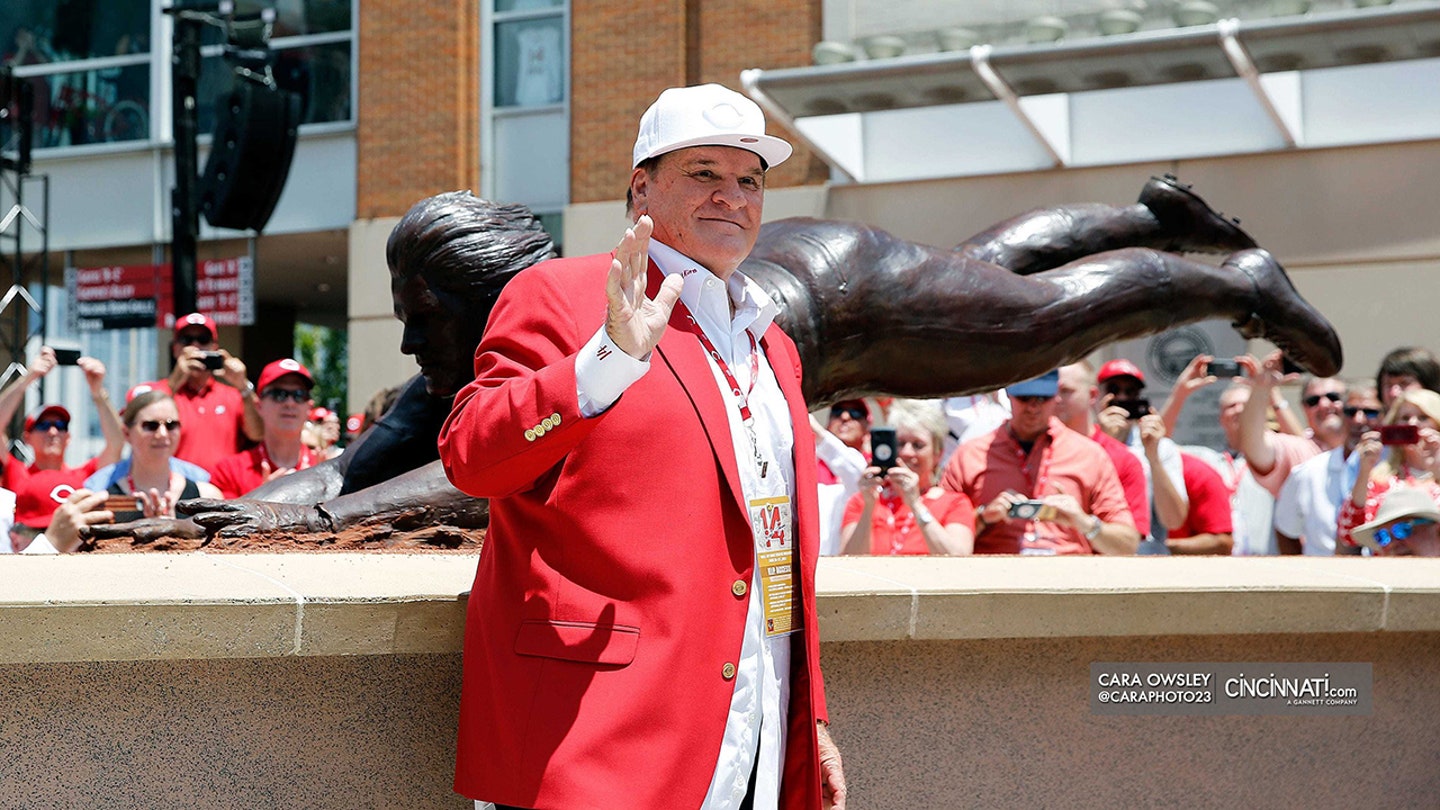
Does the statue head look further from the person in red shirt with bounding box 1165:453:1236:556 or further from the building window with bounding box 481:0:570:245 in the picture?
the building window with bounding box 481:0:570:245

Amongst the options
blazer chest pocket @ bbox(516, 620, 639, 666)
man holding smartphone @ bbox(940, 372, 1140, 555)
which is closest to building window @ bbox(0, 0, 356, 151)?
man holding smartphone @ bbox(940, 372, 1140, 555)

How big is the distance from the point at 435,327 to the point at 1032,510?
2.10 meters

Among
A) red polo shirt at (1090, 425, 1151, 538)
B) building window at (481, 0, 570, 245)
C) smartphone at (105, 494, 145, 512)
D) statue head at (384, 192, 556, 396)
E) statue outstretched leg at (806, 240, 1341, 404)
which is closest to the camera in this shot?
statue head at (384, 192, 556, 396)

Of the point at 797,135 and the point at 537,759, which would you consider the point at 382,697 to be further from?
the point at 797,135

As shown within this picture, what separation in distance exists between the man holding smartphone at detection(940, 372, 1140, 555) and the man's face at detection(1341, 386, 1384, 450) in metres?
1.42

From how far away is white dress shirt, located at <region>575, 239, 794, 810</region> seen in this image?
2406 millimetres

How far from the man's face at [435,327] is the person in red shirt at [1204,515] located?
322cm

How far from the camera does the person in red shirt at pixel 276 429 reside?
20.0ft

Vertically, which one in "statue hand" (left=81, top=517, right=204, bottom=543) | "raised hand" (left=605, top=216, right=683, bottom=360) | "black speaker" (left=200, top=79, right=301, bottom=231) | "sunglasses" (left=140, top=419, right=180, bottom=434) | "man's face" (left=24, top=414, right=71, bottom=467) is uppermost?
"black speaker" (left=200, top=79, right=301, bottom=231)

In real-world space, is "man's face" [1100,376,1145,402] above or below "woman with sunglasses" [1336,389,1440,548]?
above

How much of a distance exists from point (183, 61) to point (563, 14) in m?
6.35

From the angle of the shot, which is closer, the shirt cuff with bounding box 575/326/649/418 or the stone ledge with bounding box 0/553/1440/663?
the shirt cuff with bounding box 575/326/649/418

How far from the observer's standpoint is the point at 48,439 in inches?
259

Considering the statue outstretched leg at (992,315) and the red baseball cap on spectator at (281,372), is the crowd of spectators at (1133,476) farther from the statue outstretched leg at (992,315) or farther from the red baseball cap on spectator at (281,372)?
the red baseball cap on spectator at (281,372)
